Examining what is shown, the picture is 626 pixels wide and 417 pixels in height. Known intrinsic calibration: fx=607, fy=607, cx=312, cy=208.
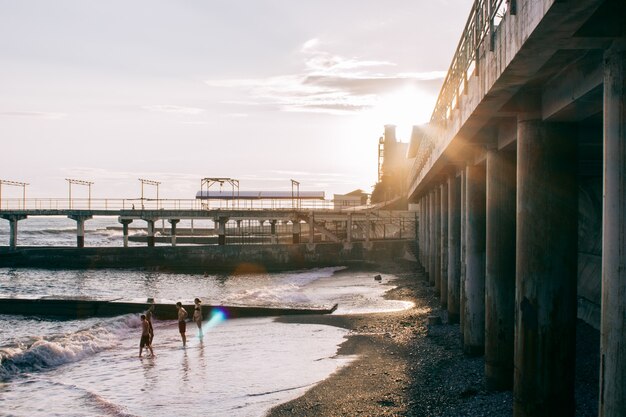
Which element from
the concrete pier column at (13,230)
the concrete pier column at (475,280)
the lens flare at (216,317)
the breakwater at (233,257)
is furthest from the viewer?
the concrete pier column at (13,230)

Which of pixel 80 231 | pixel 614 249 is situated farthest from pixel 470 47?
pixel 80 231

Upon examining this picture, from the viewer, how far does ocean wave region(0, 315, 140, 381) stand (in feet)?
58.0

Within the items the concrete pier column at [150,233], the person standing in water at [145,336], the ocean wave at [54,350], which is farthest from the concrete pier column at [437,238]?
the concrete pier column at [150,233]

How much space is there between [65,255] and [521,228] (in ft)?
186

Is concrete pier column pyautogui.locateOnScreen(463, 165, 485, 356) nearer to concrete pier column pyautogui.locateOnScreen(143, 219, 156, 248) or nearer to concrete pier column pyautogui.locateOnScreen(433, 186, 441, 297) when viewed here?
concrete pier column pyautogui.locateOnScreen(433, 186, 441, 297)

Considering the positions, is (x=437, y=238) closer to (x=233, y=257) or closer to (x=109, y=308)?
(x=109, y=308)

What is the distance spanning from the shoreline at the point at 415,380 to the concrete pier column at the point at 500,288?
460mm

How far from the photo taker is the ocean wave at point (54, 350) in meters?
17.7

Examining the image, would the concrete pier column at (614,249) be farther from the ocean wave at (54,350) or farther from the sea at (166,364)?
the ocean wave at (54,350)

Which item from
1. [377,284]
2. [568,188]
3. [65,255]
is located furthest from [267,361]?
[65,255]

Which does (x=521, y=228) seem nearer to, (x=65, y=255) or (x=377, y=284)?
(x=377, y=284)

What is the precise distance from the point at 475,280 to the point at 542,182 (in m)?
6.43

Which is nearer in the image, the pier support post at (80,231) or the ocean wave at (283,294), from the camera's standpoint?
the ocean wave at (283,294)

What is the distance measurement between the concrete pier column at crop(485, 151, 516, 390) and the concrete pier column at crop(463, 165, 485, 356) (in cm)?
245
